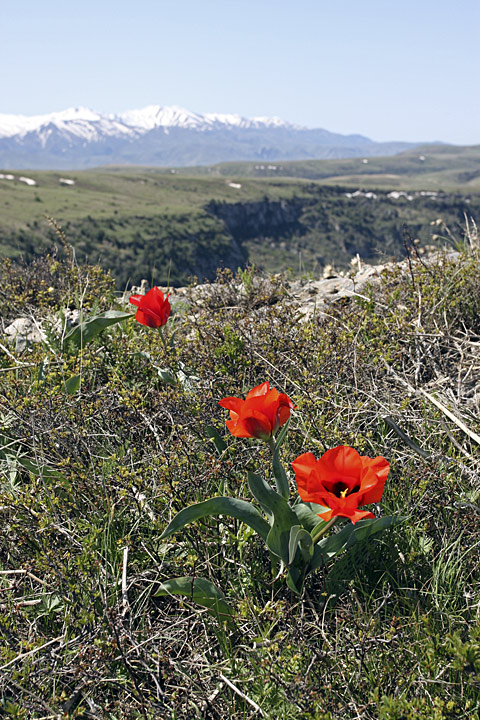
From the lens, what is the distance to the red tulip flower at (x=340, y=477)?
54.7 inches

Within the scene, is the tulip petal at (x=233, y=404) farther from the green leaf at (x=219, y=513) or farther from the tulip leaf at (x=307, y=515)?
the tulip leaf at (x=307, y=515)

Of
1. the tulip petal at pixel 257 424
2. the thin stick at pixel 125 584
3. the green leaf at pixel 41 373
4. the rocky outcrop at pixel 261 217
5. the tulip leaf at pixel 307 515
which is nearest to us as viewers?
the tulip petal at pixel 257 424

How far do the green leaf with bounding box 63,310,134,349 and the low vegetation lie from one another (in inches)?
2.0

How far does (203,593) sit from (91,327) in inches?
75.1

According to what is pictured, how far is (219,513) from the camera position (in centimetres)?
166

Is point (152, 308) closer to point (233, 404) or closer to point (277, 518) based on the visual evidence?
point (233, 404)

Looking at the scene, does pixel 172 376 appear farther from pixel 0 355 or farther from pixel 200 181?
pixel 200 181

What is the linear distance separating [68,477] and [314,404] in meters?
1.17

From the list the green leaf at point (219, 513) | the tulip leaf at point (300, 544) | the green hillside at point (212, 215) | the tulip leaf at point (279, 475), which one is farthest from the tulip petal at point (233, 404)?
the green hillside at point (212, 215)

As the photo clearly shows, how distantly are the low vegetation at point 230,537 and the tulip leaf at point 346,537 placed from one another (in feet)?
0.24

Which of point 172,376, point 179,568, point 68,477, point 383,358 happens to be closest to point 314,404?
point 383,358

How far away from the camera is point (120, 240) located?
243ft

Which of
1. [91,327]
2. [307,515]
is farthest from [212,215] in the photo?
[307,515]

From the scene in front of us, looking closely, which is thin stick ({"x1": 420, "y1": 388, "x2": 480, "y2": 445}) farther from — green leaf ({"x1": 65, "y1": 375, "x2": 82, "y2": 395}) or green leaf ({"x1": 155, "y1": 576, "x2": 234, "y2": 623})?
green leaf ({"x1": 65, "y1": 375, "x2": 82, "y2": 395})
